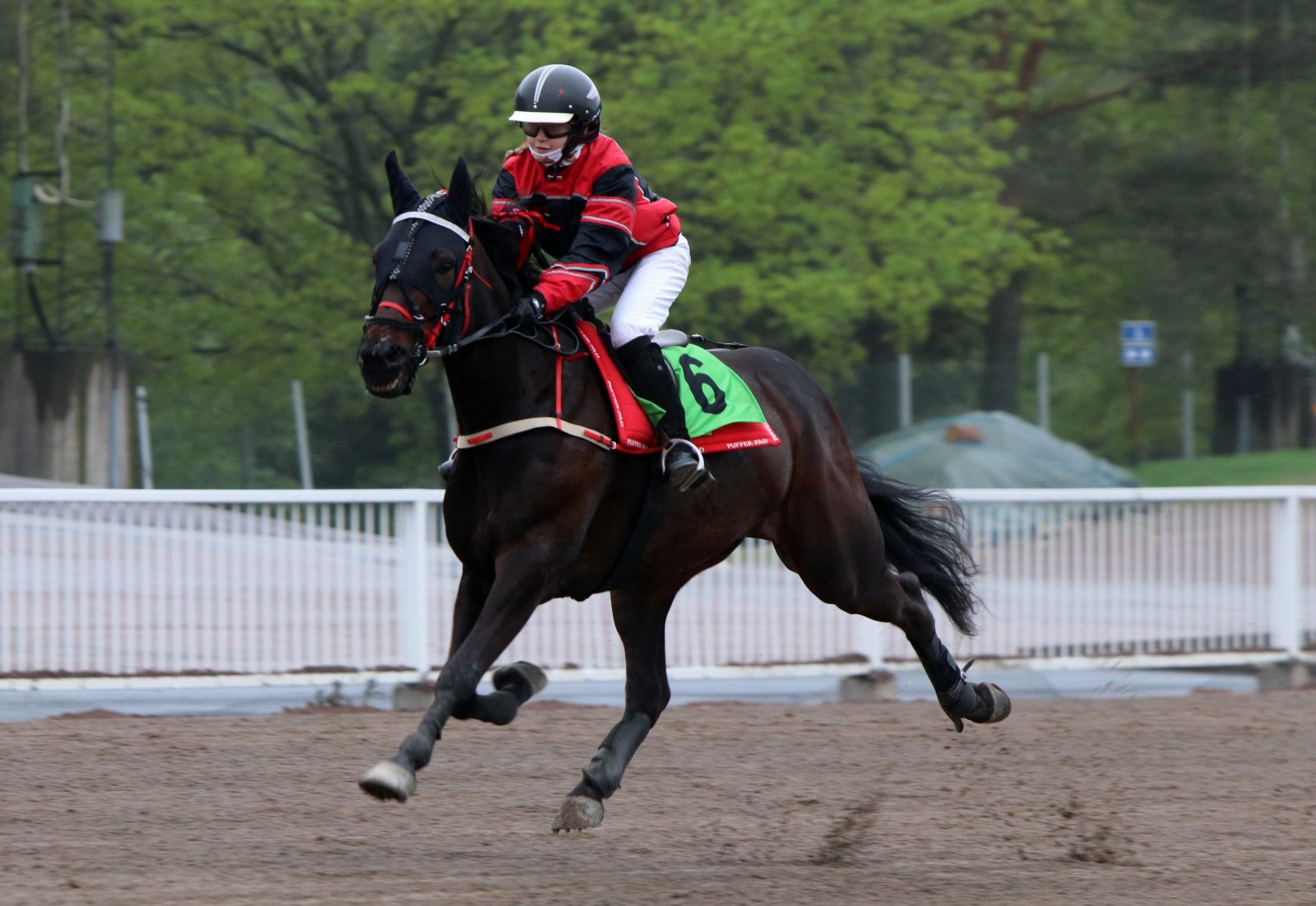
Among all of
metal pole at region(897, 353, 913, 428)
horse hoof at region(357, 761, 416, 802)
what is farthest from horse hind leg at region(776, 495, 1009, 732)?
metal pole at region(897, 353, 913, 428)

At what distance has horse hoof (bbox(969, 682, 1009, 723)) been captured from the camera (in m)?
6.61

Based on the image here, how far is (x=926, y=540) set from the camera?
6.85 m

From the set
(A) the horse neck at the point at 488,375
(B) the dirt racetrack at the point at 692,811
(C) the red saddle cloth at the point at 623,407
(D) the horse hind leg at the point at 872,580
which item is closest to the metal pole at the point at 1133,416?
(B) the dirt racetrack at the point at 692,811

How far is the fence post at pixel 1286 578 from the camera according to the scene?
32.3 feet

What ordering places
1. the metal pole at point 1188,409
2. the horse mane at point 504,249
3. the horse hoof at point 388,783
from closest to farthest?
the horse hoof at point 388,783, the horse mane at point 504,249, the metal pole at point 1188,409

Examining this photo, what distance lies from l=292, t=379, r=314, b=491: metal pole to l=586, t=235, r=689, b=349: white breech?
39.4 ft

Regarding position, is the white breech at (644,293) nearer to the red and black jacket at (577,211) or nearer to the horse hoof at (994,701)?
the red and black jacket at (577,211)

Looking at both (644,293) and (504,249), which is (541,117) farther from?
(644,293)

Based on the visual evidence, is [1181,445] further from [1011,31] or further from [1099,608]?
[1099,608]

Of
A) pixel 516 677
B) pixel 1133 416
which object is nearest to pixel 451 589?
pixel 516 677

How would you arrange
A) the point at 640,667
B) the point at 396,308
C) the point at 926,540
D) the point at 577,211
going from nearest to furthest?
the point at 396,308 < the point at 577,211 < the point at 640,667 < the point at 926,540

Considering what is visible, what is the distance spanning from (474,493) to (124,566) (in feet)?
11.8

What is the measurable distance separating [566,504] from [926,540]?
83.6 inches

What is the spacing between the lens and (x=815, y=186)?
1850 cm
